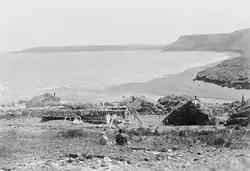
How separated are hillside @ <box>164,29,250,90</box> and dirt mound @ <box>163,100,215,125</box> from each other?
2394cm

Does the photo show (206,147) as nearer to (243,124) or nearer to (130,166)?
(130,166)

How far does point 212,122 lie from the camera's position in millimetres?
21891

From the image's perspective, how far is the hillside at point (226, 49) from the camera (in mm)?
49775


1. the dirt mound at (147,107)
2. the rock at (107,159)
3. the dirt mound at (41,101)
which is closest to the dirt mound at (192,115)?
the dirt mound at (147,107)

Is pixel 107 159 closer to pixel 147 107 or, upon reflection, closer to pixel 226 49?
pixel 147 107

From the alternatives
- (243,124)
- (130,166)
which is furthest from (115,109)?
(130,166)

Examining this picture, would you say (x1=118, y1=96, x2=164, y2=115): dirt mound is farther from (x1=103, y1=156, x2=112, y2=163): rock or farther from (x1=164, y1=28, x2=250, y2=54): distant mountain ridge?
(x1=164, y1=28, x2=250, y2=54): distant mountain ridge

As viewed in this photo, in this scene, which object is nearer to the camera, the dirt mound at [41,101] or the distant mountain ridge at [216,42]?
→ the dirt mound at [41,101]

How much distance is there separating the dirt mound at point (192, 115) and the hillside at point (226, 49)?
23942mm

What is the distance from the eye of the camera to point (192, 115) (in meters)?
22.3

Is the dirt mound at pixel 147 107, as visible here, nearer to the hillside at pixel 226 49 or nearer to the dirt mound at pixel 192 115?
the dirt mound at pixel 192 115

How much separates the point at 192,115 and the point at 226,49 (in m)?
110

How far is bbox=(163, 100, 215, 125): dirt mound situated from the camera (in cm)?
2203

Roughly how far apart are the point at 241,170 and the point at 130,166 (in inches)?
145
